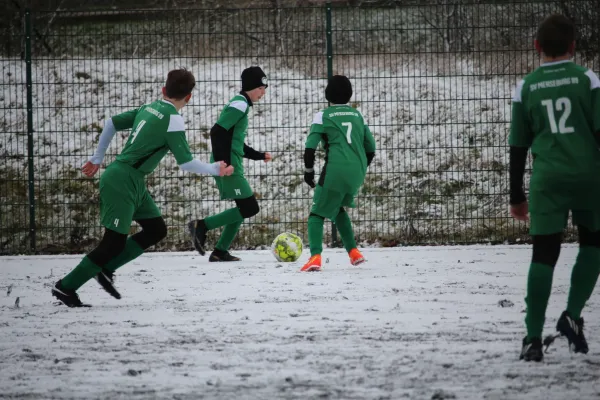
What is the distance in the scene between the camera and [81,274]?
642 cm

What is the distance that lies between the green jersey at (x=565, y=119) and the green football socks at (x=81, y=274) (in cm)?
335

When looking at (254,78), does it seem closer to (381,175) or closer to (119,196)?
(381,175)

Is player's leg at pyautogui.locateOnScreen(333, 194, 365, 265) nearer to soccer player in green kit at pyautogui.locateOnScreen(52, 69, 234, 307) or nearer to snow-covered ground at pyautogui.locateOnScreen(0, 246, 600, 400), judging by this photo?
snow-covered ground at pyautogui.locateOnScreen(0, 246, 600, 400)

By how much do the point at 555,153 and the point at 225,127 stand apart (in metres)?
5.07

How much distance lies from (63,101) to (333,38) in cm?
490

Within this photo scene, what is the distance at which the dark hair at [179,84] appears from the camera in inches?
265

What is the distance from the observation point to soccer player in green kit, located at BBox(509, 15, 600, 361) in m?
4.44

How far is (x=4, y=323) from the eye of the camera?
5.90 meters

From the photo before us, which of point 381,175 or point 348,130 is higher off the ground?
point 348,130

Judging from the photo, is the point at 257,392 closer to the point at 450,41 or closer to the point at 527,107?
the point at 527,107

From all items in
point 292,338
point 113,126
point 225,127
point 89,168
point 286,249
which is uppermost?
point 225,127

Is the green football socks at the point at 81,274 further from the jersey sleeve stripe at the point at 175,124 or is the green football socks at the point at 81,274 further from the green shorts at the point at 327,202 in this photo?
the green shorts at the point at 327,202

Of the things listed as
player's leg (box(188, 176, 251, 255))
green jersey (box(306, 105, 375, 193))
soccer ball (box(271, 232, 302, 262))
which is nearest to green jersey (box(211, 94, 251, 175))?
player's leg (box(188, 176, 251, 255))

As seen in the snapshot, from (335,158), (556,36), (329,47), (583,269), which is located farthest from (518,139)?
(329,47)
